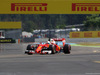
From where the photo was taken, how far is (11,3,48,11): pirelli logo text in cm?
3492

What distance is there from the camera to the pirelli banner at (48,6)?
34.8m

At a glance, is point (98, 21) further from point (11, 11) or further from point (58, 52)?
point (58, 52)

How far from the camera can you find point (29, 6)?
3519 cm

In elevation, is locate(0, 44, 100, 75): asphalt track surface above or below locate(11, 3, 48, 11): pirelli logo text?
below

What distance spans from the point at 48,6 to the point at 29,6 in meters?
2.39

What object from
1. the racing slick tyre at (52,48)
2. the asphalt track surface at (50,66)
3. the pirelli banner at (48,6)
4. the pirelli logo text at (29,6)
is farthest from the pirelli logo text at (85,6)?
the asphalt track surface at (50,66)

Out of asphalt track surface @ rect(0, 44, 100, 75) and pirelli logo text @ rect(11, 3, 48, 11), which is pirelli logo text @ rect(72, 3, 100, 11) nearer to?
pirelli logo text @ rect(11, 3, 48, 11)

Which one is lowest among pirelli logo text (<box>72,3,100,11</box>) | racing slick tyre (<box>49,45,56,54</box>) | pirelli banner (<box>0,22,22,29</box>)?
racing slick tyre (<box>49,45,56,54</box>)

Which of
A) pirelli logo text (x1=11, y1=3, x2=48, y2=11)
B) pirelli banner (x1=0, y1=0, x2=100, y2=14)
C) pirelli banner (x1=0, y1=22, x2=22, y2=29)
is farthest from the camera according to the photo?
pirelli banner (x1=0, y1=22, x2=22, y2=29)

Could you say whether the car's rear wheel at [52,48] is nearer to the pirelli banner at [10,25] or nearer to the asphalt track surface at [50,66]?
the asphalt track surface at [50,66]

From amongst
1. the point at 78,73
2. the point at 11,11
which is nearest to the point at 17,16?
the point at 11,11

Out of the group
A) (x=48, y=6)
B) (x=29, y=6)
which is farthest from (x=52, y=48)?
(x=29, y=6)

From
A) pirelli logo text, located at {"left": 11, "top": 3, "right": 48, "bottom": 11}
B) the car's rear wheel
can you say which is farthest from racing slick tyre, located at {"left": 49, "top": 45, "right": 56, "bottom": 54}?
pirelli logo text, located at {"left": 11, "top": 3, "right": 48, "bottom": 11}

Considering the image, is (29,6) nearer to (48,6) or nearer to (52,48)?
(48,6)
